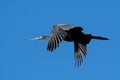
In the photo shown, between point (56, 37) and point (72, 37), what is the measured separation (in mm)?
1450

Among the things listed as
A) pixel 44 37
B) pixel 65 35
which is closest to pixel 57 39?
pixel 65 35

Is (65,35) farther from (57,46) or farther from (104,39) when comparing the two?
(104,39)

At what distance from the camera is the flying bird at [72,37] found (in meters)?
23.0

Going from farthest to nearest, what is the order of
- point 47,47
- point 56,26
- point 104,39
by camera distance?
point 104,39, point 56,26, point 47,47

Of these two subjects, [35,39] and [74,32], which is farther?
[35,39]

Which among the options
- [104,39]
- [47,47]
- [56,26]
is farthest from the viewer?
[104,39]

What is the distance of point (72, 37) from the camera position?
24453 millimetres

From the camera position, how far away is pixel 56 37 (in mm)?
23125

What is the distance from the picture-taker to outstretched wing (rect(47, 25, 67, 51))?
2252 cm

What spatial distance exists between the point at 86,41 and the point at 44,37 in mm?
1601

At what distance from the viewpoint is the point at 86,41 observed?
81.9ft

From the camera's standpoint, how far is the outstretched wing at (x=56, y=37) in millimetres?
22516

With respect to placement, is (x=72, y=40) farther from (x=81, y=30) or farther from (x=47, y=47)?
(x=47, y=47)

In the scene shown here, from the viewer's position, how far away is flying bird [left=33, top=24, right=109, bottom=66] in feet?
75.4
